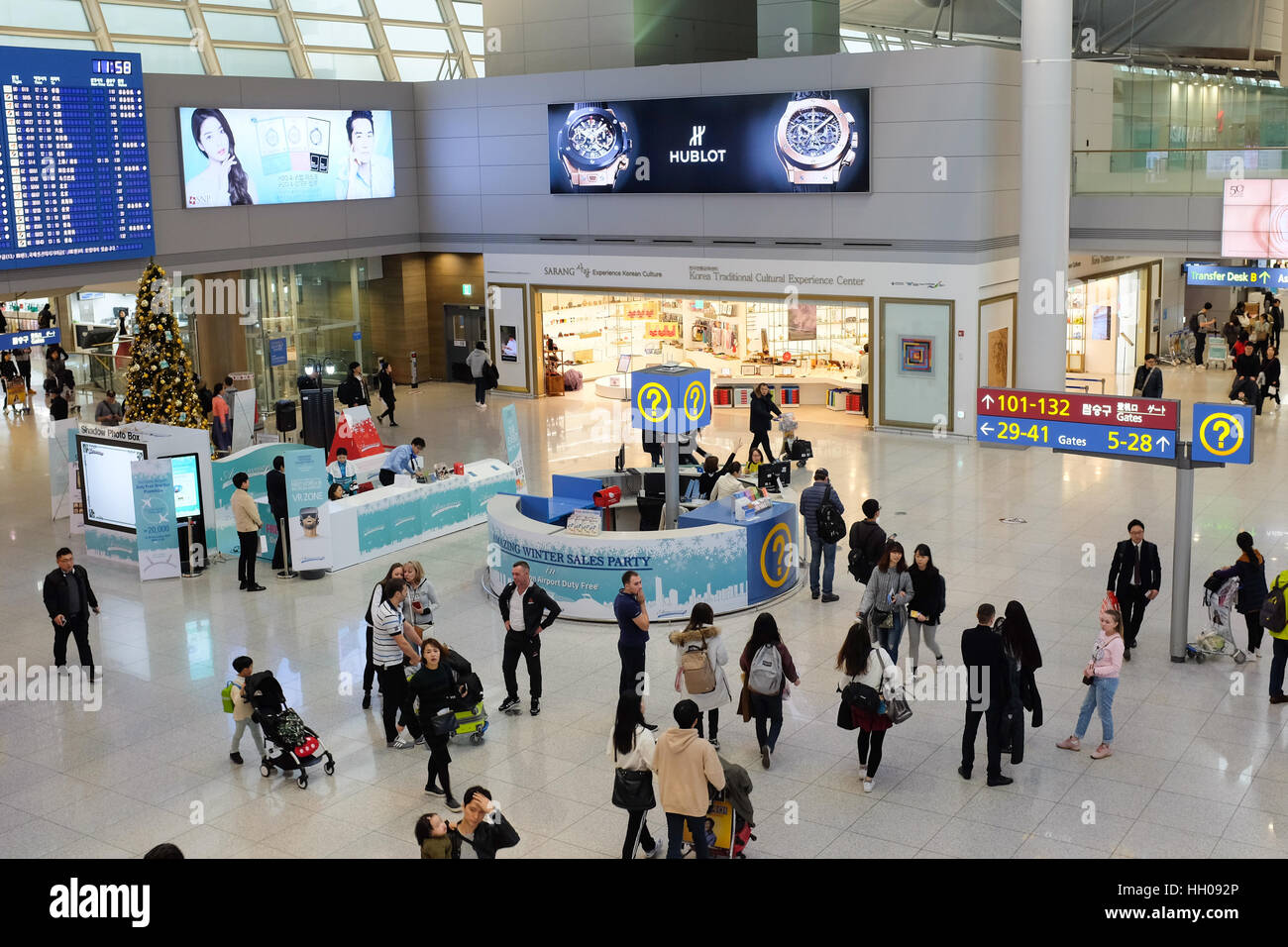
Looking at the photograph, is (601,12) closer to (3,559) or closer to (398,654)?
(3,559)

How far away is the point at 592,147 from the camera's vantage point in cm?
2639

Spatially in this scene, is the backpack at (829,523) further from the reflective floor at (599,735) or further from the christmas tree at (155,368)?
the christmas tree at (155,368)

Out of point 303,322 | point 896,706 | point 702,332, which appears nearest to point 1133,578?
point 896,706

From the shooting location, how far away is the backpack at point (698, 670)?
9.54m

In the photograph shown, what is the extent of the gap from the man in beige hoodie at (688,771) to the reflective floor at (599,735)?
3.36 feet

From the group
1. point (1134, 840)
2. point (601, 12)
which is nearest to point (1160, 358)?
point (601, 12)

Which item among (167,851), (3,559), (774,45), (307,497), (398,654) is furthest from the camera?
(774,45)

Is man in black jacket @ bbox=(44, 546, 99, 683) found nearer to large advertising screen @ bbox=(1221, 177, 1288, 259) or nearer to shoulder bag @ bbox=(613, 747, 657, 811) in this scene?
shoulder bag @ bbox=(613, 747, 657, 811)

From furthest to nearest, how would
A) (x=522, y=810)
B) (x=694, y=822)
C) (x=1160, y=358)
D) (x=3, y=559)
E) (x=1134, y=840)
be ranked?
(x=1160, y=358), (x=3, y=559), (x=522, y=810), (x=1134, y=840), (x=694, y=822)

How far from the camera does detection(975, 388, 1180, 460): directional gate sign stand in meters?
11.0

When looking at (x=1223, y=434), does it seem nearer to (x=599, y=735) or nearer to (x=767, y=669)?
(x=767, y=669)

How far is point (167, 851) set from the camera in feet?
18.6

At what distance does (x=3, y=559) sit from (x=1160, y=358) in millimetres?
24970

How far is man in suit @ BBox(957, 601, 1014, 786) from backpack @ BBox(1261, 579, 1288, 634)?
8.86 ft
